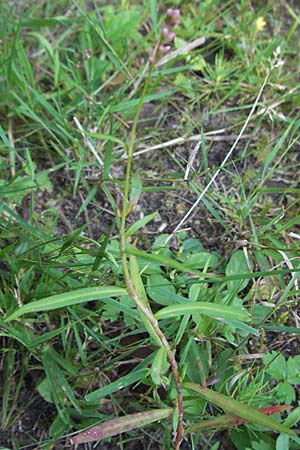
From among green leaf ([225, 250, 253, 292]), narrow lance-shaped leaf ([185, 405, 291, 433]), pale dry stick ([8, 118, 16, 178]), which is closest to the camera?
narrow lance-shaped leaf ([185, 405, 291, 433])

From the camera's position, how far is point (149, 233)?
179cm

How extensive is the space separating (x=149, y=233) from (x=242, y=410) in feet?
2.32

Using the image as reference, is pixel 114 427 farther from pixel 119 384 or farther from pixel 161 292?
pixel 161 292

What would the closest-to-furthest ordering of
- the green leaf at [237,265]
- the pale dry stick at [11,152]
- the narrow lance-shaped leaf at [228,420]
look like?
the narrow lance-shaped leaf at [228,420], the green leaf at [237,265], the pale dry stick at [11,152]

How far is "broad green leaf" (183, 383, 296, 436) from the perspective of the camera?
120 centimetres

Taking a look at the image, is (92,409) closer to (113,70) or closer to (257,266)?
(257,266)

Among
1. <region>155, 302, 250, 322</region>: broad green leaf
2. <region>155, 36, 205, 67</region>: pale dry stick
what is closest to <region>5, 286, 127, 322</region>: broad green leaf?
<region>155, 302, 250, 322</region>: broad green leaf

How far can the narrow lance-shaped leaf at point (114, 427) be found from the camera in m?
1.19

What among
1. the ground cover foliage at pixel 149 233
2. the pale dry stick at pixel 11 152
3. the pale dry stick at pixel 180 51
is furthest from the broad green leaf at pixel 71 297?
the pale dry stick at pixel 180 51

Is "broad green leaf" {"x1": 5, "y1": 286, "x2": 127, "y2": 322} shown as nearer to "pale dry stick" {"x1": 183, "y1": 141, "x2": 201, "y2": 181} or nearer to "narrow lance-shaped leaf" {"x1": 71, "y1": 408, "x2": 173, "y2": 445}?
"narrow lance-shaped leaf" {"x1": 71, "y1": 408, "x2": 173, "y2": 445}

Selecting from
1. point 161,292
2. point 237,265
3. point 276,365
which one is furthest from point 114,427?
point 237,265

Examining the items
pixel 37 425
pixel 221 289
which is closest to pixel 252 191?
pixel 221 289

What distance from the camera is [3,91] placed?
6.22ft

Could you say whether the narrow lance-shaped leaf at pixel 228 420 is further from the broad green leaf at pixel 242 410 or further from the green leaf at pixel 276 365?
the green leaf at pixel 276 365
